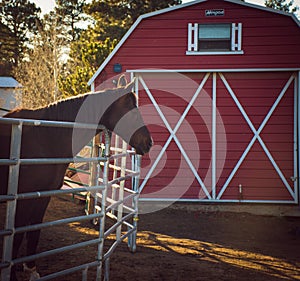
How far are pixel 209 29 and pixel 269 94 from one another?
212cm

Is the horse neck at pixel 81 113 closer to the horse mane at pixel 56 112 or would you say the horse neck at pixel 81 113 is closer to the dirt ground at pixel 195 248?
the horse mane at pixel 56 112

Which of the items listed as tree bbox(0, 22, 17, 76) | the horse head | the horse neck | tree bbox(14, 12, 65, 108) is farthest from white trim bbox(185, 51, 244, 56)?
tree bbox(0, 22, 17, 76)

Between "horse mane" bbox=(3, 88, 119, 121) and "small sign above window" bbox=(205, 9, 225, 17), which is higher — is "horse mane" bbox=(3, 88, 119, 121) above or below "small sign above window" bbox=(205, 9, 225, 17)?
below

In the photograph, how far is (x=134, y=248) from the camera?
16.4ft

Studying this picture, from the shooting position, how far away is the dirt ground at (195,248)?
165 inches

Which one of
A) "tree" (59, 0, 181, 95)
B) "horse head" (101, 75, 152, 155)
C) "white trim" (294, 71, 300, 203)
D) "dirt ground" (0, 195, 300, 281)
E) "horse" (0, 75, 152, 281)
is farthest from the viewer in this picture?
"tree" (59, 0, 181, 95)

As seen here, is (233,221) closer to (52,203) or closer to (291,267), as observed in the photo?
(291,267)

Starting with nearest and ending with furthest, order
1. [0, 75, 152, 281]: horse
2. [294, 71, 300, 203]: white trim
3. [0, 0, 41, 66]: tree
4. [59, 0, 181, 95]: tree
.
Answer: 1. [0, 75, 152, 281]: horse
2. [294, 71, 300, 203]: white trim
3. [59, 0, 181, 95]: tree
4. [0, 0, 41, 66]: tree

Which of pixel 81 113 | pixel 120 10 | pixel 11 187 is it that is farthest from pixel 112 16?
pixel 11 187

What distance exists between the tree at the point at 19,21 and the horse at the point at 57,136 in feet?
104

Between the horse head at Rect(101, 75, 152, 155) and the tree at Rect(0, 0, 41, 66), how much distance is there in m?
31.7

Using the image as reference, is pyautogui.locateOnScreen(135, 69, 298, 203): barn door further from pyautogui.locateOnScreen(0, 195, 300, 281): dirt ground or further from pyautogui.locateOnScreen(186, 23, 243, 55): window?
pyautogui.locateOnScreen(0, 195, 300, 281): dirt ground

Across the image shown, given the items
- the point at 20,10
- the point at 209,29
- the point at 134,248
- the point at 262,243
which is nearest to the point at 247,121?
the point at 209,29

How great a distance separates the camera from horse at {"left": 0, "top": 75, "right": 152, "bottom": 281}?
129 inches
